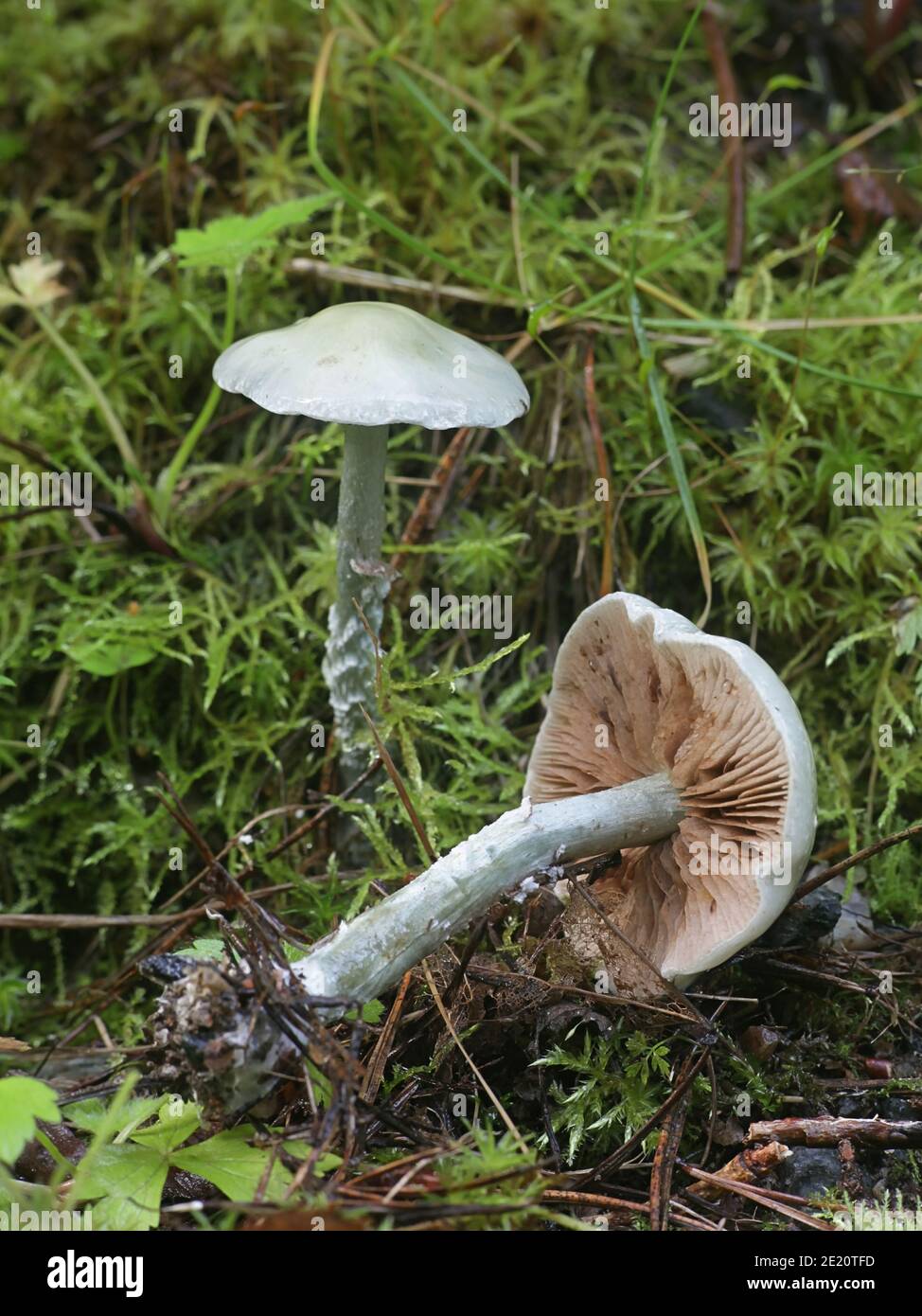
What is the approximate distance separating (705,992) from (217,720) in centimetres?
159

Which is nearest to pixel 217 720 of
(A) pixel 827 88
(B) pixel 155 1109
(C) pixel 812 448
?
(B) pixel 155 1109

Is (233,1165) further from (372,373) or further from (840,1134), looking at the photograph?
(372,373)

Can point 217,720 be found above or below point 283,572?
below

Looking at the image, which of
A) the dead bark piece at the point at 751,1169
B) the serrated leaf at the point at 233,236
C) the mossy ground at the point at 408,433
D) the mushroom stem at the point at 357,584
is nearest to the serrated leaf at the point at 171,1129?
the mossy ground at the point at 408,433

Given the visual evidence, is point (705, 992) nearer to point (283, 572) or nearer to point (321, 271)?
point (283, 572)

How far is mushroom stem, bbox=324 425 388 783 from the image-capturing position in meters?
2.48

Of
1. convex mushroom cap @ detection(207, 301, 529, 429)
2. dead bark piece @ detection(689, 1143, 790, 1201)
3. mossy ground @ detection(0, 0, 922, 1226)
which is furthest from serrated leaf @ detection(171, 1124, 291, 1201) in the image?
convex mushroom cap @ detection(207, 301, 529, 429)

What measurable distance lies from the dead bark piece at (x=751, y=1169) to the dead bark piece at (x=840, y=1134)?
0.05 meters

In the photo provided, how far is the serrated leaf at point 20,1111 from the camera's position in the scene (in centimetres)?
161

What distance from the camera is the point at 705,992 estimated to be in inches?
89.4

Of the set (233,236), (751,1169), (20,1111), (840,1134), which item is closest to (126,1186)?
(20,1111)

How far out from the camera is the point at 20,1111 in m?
1.65

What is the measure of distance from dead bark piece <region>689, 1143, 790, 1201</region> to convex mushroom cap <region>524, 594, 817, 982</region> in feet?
1.11

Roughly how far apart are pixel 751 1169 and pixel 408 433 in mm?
2216
